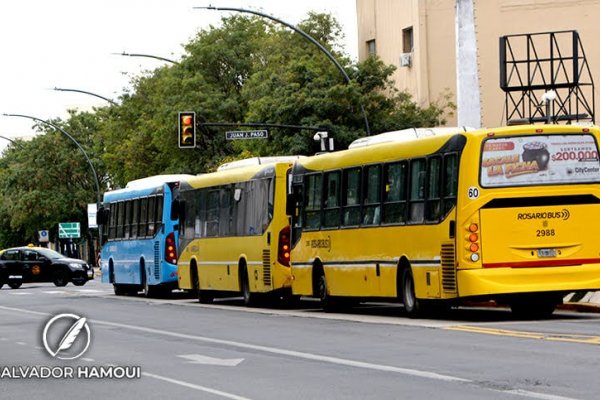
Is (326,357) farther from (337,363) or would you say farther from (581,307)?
(581,307)

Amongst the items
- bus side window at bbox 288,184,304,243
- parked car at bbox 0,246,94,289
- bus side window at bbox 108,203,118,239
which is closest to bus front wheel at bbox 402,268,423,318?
bus side window at bbox 288,184,304,243

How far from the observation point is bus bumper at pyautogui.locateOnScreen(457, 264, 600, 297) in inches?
925

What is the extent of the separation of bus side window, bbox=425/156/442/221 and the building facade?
37.0m

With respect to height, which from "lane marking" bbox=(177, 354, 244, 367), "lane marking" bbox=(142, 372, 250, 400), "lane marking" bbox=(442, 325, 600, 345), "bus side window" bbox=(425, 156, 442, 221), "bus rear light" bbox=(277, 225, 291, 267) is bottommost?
"lane marking" bbox=(142, 372, 250, 400)

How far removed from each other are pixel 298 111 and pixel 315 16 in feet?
51.2

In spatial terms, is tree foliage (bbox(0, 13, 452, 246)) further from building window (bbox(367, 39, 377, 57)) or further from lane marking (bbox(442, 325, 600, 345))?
lane marking (bbox(442, 325, 600, 345))

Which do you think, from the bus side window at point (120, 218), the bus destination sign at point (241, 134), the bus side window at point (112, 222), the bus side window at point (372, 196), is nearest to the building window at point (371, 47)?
the bus destination sign at point (241, 134)

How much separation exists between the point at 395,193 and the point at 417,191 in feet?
3.14

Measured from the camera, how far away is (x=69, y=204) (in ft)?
358

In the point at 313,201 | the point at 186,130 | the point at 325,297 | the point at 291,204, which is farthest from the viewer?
the point at 186,130

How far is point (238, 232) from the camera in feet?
114

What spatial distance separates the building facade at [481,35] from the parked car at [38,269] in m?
15.9

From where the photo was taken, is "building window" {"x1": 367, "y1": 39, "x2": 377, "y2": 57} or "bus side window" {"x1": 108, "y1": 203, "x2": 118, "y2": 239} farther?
"building window" {"x1": 367, "y1": 39, "x2": 377, "y2": 57}

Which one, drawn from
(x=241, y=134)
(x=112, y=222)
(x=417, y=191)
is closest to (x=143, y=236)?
(x=112, y=222)
